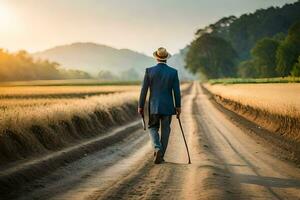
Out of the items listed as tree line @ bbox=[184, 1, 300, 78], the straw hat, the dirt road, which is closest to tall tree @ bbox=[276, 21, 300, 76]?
tree line @ bbox=[184, 1, 300, 78]

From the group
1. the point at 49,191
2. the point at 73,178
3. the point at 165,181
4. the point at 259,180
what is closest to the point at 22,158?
the point at 73,178

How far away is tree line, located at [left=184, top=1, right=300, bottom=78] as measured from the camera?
91500 millimetres

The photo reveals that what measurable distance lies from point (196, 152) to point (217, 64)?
12222 cm

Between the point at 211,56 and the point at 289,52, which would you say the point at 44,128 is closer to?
the point at 289,52

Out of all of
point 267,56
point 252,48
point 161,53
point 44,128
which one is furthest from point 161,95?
point 252,48

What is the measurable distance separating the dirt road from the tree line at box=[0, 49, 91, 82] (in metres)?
85.5

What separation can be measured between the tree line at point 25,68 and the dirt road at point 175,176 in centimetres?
8552

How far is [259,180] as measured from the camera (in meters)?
9.23

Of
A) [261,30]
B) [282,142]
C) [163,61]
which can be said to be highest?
[261,30]

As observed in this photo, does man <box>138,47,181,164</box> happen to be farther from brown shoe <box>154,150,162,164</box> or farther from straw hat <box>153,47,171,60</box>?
brown shoe <box>154,150,162,164</box>

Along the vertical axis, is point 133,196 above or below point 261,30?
below

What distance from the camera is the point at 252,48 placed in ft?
506

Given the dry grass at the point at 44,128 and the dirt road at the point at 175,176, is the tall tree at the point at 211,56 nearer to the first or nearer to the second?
the dry grass at the point at 44,128

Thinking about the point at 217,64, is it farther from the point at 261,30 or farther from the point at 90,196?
the point at 90,196
